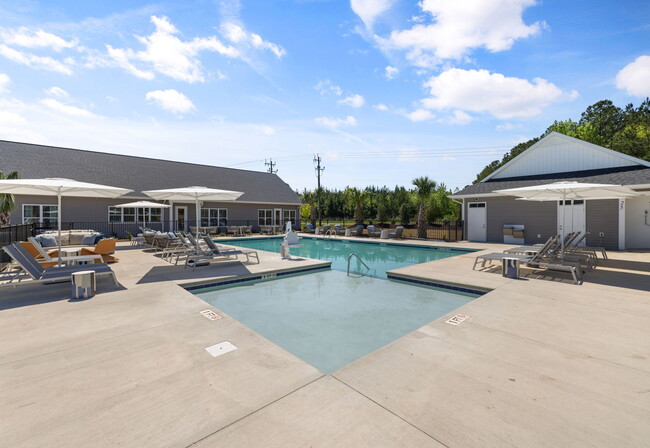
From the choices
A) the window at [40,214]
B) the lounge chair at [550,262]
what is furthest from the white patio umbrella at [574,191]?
the window at [40,214]

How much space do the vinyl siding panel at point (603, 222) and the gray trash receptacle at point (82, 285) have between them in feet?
65.4

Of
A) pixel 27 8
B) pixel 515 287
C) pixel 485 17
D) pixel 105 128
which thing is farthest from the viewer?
pixel 105 128

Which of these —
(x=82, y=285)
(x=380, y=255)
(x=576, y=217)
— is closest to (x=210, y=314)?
(x=82, y=285)

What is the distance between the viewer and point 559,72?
15320 millimetres

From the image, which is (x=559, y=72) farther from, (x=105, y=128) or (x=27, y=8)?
(x=105, y=128)

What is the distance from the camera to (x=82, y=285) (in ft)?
19.3

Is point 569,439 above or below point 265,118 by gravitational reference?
below

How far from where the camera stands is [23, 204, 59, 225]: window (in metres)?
17.7

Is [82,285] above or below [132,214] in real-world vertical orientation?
below

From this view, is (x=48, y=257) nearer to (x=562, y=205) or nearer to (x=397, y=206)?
(x=562, y=205)

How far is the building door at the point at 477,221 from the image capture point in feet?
59.3

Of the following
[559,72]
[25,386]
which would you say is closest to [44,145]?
[25,386]

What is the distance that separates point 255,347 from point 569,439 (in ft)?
10.4

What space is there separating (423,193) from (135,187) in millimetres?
20845
